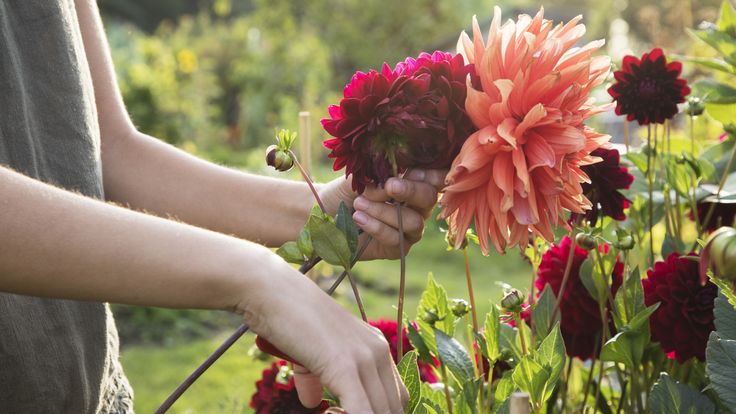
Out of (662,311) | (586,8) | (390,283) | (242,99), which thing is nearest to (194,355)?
(390,283)

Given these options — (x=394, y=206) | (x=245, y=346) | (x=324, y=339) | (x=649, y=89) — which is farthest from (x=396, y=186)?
(x=245, y=346)

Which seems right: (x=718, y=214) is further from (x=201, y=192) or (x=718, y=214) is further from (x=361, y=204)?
(x=201, y=192)

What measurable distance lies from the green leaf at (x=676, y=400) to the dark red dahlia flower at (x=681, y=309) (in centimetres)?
10

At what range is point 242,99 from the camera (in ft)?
29.9

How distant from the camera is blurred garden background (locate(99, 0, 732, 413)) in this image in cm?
326

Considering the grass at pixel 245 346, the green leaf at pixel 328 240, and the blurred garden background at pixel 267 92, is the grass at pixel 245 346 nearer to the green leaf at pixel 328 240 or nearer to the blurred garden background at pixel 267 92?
the blurred garden background at pixel 267 92

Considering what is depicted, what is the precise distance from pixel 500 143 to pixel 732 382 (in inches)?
12.7

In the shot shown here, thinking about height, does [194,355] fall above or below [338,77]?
below

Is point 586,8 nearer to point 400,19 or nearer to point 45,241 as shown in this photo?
point 400,19

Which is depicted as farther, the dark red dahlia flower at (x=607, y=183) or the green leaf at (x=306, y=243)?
the dark red dahlia flower at (x=607, y=183)

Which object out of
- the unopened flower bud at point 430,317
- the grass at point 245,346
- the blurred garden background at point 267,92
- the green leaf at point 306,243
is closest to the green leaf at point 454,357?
the unopened flower bud at point 430,317

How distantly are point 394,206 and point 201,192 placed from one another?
386 millimetres

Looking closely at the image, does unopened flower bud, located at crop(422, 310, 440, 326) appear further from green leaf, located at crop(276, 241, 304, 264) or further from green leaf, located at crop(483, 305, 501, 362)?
green leaf, located at crop(276, 241, 304, 264)

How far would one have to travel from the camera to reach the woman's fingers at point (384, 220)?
0.75 m
